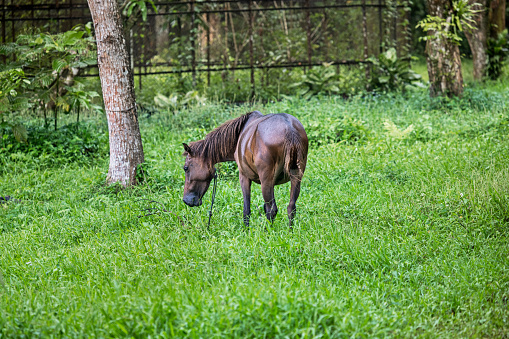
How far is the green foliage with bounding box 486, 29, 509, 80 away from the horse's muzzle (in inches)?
539

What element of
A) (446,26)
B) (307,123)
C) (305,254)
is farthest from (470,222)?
(446,26)

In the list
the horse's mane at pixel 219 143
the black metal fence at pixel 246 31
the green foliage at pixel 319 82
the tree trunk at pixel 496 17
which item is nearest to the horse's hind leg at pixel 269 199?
the horse's mane at pixel 219 143

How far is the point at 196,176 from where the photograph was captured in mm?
5660

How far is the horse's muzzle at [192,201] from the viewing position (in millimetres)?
5688

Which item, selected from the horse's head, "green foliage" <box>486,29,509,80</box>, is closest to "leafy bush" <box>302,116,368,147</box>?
the horse's head

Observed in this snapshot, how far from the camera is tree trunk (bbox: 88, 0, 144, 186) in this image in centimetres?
715

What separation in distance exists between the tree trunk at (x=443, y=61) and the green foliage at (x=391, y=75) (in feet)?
4.44

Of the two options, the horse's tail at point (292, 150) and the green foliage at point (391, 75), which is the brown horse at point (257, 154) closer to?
the horse's tail at point (292, 150)

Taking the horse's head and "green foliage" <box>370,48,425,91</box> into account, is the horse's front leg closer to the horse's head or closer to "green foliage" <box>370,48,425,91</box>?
the horse's head

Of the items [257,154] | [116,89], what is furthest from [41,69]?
[257,154]

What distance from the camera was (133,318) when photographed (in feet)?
10.5

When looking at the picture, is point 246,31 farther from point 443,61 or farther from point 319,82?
point 443,61

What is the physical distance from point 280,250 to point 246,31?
11.6m

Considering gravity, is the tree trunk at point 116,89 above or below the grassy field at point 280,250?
above
